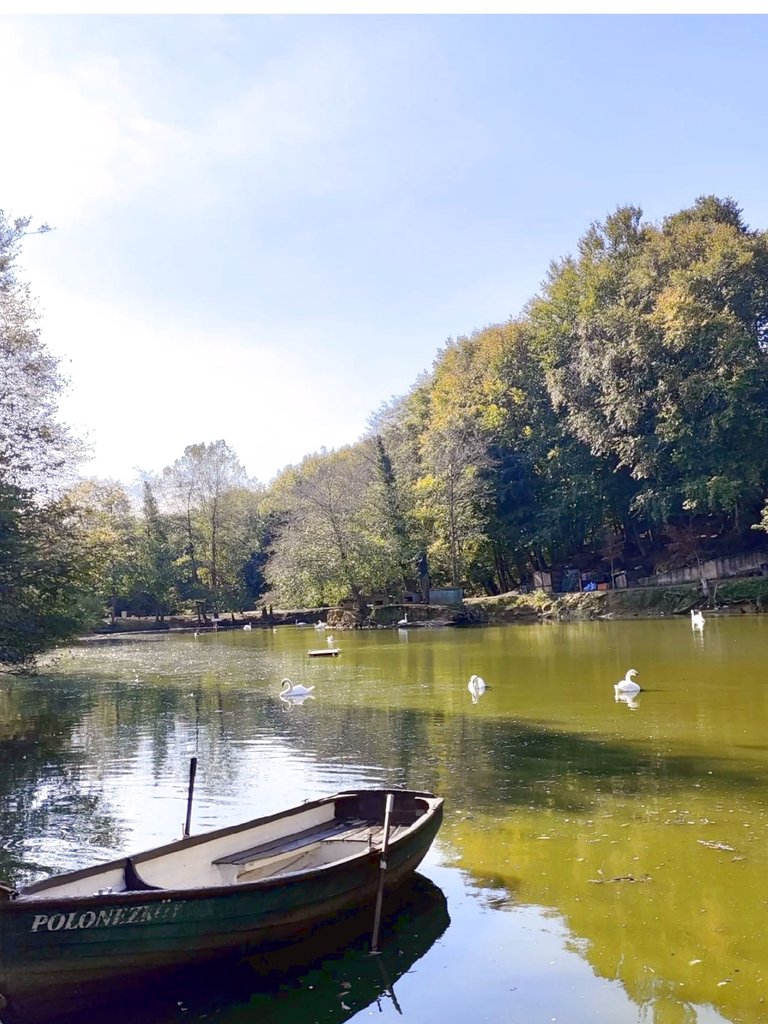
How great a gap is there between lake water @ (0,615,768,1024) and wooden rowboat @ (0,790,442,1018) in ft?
1.15

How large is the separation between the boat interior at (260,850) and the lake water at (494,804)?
0.74m

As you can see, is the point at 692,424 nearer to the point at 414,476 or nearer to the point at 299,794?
the point at 414,476

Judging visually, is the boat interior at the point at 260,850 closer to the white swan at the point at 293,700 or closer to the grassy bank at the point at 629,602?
the white swan at the point at 293,700

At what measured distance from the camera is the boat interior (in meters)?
6.41

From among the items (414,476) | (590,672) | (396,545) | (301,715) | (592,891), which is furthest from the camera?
(414,476)

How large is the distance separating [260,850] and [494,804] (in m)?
3.91

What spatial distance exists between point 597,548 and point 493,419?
33.5 feet

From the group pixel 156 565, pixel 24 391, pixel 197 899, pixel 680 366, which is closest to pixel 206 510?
pixel 156 565

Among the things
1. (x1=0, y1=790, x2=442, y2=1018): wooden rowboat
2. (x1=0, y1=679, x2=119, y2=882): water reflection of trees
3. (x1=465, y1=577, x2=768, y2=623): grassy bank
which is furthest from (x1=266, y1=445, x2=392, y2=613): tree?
(x1=0, y1=790, x2=442, y2=1018): wooden rowboat

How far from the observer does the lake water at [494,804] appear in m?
6.10

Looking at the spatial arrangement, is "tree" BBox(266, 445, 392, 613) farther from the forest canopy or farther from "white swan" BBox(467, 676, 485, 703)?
"white swan" BBox(467, 676, 485, 703)

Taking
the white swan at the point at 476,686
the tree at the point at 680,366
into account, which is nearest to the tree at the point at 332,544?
the tree at the point at 680,366

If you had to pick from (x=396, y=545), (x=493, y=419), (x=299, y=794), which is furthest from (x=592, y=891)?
(x=493, y=419)

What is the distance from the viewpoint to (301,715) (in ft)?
60.8
